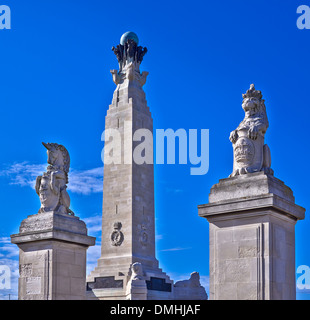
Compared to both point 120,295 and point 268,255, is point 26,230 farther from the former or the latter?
point 120,295

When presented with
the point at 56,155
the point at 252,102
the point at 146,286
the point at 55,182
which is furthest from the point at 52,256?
the point at 146,286

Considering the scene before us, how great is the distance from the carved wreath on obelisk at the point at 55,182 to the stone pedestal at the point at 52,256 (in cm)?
38

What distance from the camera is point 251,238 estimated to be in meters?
12.3

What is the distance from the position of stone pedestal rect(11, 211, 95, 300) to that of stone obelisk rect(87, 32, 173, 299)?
21771 mm

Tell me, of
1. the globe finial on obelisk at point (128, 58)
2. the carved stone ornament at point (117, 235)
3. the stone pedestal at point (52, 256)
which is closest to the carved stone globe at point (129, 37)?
the globe finial on obelisk at point (128, 58)

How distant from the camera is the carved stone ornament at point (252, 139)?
A: 42.4ft

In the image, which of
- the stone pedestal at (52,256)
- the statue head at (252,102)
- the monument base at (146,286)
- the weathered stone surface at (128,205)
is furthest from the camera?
the weathered stone surface at (128,205)

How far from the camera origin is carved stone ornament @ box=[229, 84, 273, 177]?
12.9m

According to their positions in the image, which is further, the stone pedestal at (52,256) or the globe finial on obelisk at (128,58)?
the globe finial on obelisk at (128,58)

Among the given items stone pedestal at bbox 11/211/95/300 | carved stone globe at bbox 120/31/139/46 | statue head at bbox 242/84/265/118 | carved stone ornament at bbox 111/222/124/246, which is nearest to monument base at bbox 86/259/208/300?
carved stone ornament at bbox 111/222/124/246

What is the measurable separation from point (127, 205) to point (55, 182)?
24015mm

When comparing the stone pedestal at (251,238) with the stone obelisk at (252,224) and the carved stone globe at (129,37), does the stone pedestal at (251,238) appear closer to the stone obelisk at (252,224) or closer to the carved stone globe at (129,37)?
the stone obelisk at (252,224)

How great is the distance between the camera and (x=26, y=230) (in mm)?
16906
